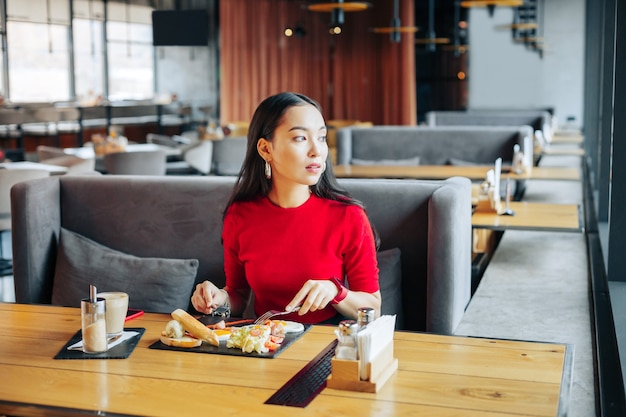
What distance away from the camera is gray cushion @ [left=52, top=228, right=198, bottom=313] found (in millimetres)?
3281

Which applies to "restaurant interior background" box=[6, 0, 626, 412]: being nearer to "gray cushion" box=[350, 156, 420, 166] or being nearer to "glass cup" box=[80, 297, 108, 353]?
"gray cushion" box=[350, 156, 420, 166]

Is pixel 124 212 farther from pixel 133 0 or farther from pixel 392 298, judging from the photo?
pixel 133 0

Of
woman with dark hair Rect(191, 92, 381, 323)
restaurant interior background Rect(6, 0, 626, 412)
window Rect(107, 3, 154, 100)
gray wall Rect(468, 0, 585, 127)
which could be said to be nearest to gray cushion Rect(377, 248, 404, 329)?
woman with dark hair Rect(191, 92, 381, 323)

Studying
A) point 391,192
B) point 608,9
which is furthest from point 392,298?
point 608,9

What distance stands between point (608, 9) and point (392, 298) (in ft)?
10.5

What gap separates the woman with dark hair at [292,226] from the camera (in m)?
2.37

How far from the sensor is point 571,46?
61.3ft

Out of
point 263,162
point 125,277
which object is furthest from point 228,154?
point 263,162

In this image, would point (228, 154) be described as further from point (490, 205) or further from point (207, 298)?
point (207, 298)

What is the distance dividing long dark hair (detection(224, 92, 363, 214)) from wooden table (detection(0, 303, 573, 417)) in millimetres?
542

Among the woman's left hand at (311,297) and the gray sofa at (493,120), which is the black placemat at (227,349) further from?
the gray sofa at (493,120)

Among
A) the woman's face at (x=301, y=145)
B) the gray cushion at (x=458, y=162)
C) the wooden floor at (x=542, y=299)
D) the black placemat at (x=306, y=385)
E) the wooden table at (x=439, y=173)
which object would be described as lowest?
the wooden floor at (x=542, y=299)

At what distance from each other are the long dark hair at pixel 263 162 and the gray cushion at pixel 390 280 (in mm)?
656

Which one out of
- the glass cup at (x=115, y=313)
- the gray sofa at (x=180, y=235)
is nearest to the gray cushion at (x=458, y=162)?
the gray sofa at (x=180, y=235)
